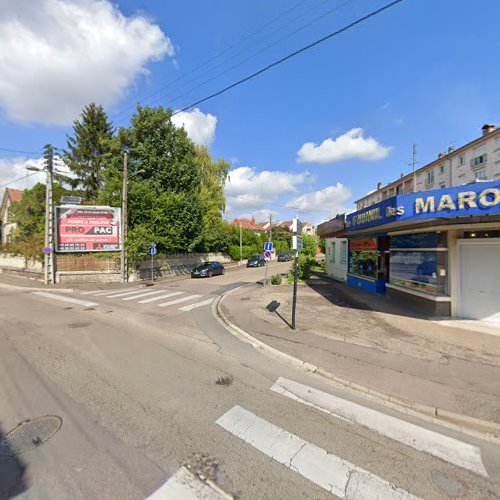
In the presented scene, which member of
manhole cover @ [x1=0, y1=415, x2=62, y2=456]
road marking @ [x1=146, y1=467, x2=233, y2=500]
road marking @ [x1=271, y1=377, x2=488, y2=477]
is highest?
road marking @ [x1=146, y1=467, x2=233, y2=500]

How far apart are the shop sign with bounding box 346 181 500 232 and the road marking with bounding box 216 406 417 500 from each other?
6.22 metres

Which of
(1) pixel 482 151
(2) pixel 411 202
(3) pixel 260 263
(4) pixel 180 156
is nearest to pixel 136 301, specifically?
(2) pixel 411 202

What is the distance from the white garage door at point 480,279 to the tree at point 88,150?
1316 inches

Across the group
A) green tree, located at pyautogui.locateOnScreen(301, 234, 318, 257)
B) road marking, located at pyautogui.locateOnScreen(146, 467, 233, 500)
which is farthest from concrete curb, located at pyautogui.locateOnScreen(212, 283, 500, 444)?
green tree, located at pyautogui.locateOnScreen(301, 234, 318, 257)

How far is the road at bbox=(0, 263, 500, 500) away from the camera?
246cm

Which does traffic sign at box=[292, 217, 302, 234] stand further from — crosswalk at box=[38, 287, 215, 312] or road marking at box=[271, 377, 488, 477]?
crosswalk at box=[38, 287, 215, 312]

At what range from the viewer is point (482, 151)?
29109mm

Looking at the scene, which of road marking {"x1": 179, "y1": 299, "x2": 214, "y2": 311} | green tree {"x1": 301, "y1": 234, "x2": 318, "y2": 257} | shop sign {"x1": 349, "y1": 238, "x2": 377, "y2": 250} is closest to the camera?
road marking {"x1": 179, "y1": 299, "x2": 214, "y2": 311}

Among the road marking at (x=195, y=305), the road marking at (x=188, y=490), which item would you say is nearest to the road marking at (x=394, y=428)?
the road marking at (x=188, y=490)

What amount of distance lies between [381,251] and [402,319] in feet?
15.5

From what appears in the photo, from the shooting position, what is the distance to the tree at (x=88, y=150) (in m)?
29.7

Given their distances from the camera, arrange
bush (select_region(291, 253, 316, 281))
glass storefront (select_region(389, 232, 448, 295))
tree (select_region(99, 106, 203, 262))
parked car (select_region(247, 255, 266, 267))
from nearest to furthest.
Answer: glass storefront (select_region(389, 232, 448, 295)) < bush (select_region(291, 253, 316, 281)) < tree (select_region(99, 106, 203, 262)) < parked car (select_region(247, 255, 266, 267))

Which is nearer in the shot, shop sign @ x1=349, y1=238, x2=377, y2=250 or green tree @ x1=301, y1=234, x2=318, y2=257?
shop sign @ x1=349, y1=238, x2=377, y2=250

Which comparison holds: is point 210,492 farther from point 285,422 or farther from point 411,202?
point 411,202
